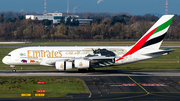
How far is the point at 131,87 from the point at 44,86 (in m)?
11.4

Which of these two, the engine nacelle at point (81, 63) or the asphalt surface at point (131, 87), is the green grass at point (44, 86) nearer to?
the asphalt surface at point (131, 87)

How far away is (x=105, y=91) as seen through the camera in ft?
107

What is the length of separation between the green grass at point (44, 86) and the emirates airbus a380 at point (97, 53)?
5.91 metres

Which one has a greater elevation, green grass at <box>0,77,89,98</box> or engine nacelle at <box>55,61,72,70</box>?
engine nacelle at <box>55,61,72,70</box>

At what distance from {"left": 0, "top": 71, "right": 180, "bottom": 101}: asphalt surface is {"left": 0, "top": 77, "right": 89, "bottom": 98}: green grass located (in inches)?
62.8

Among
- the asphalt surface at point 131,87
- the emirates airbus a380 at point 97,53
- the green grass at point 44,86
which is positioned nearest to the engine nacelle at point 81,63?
Answer: the emirates airbus a380 at point 97,53

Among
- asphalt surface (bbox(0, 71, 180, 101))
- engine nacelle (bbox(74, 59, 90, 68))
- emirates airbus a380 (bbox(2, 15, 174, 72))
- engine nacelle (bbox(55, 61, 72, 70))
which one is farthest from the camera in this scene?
emirates airbus a380 (bbox(2, 15, 174, 72))

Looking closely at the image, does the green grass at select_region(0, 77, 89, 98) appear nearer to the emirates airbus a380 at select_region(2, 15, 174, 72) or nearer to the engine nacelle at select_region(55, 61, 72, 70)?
the engine nacelle at select_region(55, 61, 72, 70)

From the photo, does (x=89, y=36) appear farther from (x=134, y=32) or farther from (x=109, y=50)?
(x=109, y=50)

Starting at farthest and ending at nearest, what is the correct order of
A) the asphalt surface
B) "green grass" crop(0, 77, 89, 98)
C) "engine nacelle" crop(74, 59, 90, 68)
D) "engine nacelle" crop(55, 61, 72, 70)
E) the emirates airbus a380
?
the emirates airbus a380
"engine nacelle" crop(74, 59, 90, 68)
"engine nacelle" crop(55, 61, 72, 70)
"green grass" crop(0, 77, 89, 98)
the asphalt surface

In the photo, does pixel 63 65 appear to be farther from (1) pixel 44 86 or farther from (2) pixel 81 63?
(1) pixel 44 86

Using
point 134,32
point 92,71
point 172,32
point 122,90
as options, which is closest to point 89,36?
point 134,32

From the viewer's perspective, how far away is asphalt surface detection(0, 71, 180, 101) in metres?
29.7

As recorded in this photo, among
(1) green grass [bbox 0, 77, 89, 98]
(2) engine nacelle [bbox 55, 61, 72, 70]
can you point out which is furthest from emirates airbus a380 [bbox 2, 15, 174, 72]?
(1) green grass [bbox 0, 77, 89, 98]
